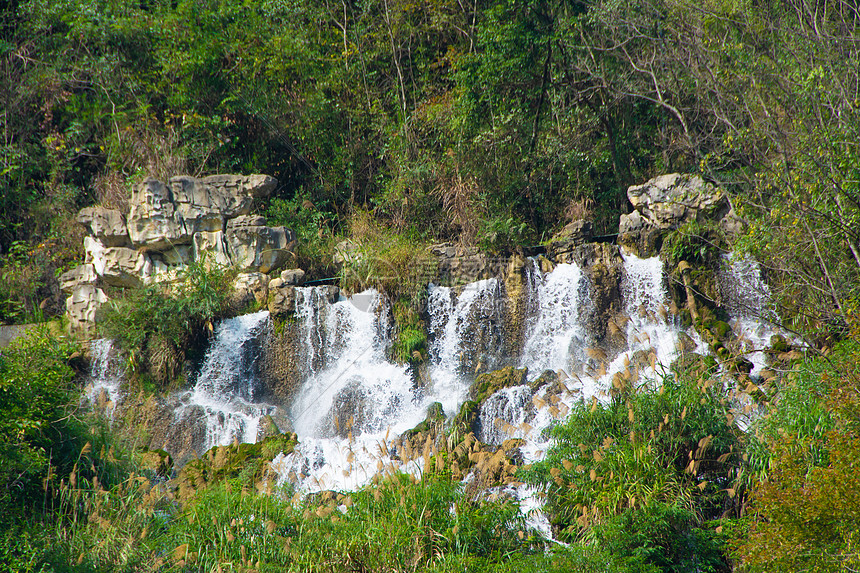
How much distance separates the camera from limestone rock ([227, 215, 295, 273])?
12766 mm

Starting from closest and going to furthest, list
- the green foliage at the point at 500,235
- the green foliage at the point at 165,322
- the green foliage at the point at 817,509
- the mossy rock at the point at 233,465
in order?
1. the green foliage at the point at 817,509
2. the mossy rock at the point at 233,465
3. the green foliage at the point at 165,322
4. the green foliage at the point at 500,235

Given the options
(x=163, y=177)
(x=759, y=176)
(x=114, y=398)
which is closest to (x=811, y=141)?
(x=759, y=176)

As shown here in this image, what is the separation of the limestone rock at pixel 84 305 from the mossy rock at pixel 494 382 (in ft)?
23.8

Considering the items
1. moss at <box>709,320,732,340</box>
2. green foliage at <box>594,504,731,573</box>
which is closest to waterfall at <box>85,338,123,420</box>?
green foliage at <box>594,504,731,573</box>

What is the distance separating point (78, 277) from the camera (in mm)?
12797

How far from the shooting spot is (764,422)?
605 cm

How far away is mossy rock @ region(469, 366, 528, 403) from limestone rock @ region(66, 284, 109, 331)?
727 cm

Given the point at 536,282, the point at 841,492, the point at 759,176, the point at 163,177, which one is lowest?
the point at 841,492

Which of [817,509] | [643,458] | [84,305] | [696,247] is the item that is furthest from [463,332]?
[817,509]

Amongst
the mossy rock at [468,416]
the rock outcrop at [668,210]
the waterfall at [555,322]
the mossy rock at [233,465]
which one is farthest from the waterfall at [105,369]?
the rock outcrop at [668,210]

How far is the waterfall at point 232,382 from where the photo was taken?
35.1 ft

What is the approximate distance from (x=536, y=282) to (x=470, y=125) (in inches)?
164

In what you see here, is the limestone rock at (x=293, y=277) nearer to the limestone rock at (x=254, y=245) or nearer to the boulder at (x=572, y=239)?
the limestone rock at (x=254, y=245)

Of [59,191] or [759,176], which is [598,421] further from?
[59,191]
